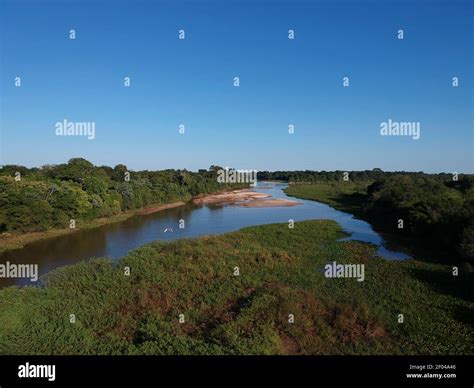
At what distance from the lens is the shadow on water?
840 inches

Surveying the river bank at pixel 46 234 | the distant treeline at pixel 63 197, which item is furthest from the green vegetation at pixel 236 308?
the distant treeline at pixel 63 197

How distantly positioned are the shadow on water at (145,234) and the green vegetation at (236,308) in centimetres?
420

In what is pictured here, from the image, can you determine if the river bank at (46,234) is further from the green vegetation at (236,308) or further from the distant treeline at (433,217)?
the distant treeline at (433,217)

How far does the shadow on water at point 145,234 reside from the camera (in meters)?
21.3

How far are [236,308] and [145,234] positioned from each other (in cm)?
1814

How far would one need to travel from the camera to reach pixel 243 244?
22.7 metres

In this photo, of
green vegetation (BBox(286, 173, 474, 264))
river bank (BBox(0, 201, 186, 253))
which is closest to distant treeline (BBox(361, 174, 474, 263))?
green vegetation (BBox(286, 173, 474, 264))

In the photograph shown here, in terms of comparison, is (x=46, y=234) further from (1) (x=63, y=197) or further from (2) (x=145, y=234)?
(2) (x=145, y=234)

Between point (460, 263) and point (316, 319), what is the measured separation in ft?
40.3

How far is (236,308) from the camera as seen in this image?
1247 cm

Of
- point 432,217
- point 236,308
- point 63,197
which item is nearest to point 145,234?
point 63,197

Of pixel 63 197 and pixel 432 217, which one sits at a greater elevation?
pixel 63 197

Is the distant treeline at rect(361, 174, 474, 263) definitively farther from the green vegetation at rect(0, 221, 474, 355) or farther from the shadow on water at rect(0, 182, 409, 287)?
the green vegetation at rect(0, 221, 474, 355)
